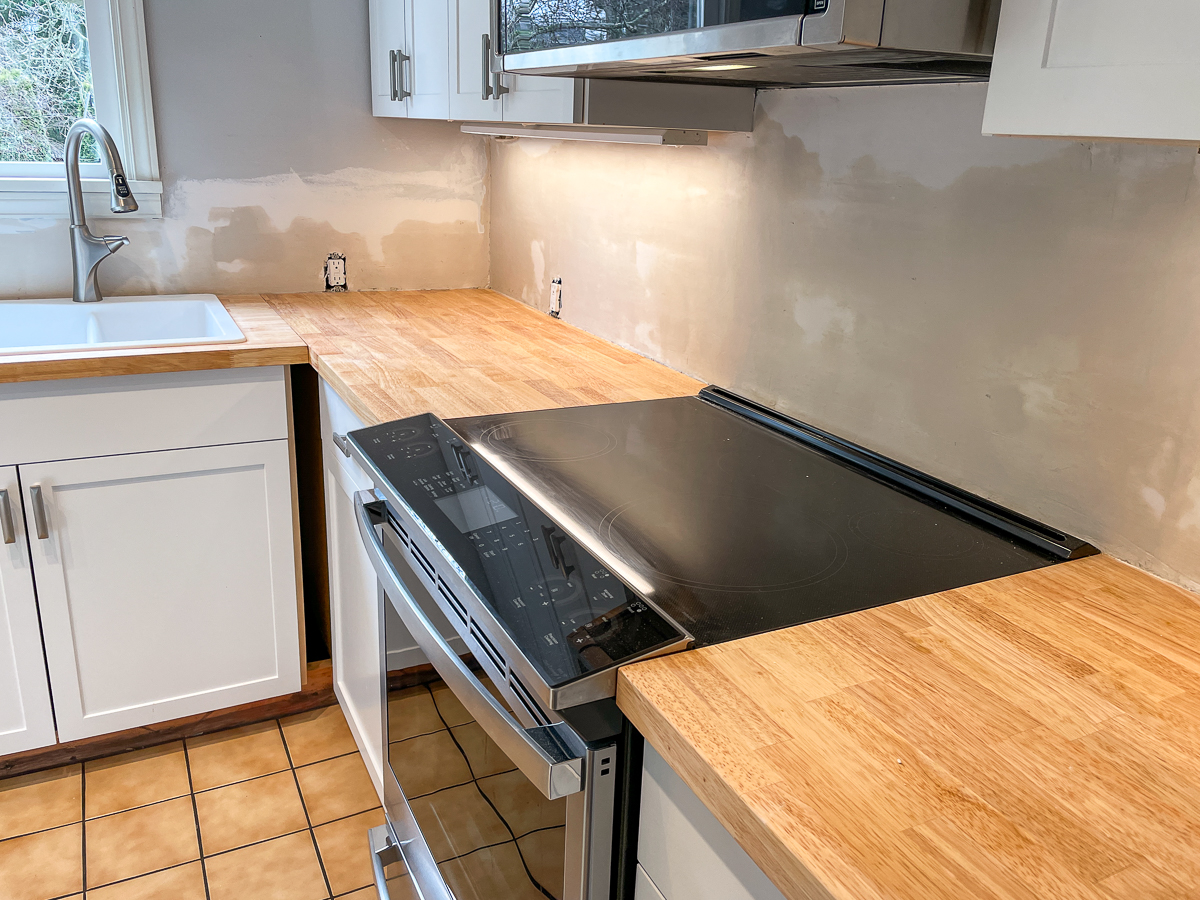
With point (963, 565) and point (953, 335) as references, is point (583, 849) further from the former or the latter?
point (953, 335)

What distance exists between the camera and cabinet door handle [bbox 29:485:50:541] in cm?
166

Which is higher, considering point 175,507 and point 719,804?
point 719,804

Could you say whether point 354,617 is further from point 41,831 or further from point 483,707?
point 483,707

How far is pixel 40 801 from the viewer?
1.81 metres

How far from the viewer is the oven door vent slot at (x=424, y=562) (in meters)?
1.06

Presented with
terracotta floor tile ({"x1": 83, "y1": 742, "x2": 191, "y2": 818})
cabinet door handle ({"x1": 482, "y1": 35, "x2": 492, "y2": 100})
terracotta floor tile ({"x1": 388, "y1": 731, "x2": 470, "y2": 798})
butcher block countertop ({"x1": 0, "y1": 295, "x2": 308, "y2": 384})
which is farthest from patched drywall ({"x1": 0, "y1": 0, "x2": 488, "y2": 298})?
terracotta floor tile ({"x1": 388, "y1": 731, "x2": 470, "y2": 798})

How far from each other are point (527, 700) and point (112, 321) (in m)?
1.74

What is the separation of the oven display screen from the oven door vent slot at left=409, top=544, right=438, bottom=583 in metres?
0.07

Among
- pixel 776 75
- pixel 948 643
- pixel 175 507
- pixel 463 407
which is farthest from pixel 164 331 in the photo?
pixel 948 643

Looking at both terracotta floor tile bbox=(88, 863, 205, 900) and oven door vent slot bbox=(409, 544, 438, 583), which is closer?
oven door vent slot bbox=(409, 544, 438, 583)

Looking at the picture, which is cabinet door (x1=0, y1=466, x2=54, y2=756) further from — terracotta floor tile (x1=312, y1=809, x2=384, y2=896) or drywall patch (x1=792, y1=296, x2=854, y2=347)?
drywall patch (x1=792, y1=296, x2=854, y2=347)

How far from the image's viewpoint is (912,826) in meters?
0.59

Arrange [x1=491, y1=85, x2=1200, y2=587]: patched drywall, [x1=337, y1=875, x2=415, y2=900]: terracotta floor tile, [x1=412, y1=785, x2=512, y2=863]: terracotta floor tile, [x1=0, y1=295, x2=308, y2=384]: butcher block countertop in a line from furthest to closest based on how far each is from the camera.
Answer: [x1=0, y1=295, x2=308, y2=384]: butcher block countertop < [x1=337, y1=875, x2=415, y2=900]: terracotta floor tile < [x1=412, y1=785, x2=512, y2=863]: terracotta floor tile < [x1=491, y1=85, x2=1200, y2=587]: patched drywall

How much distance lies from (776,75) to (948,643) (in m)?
0.75
